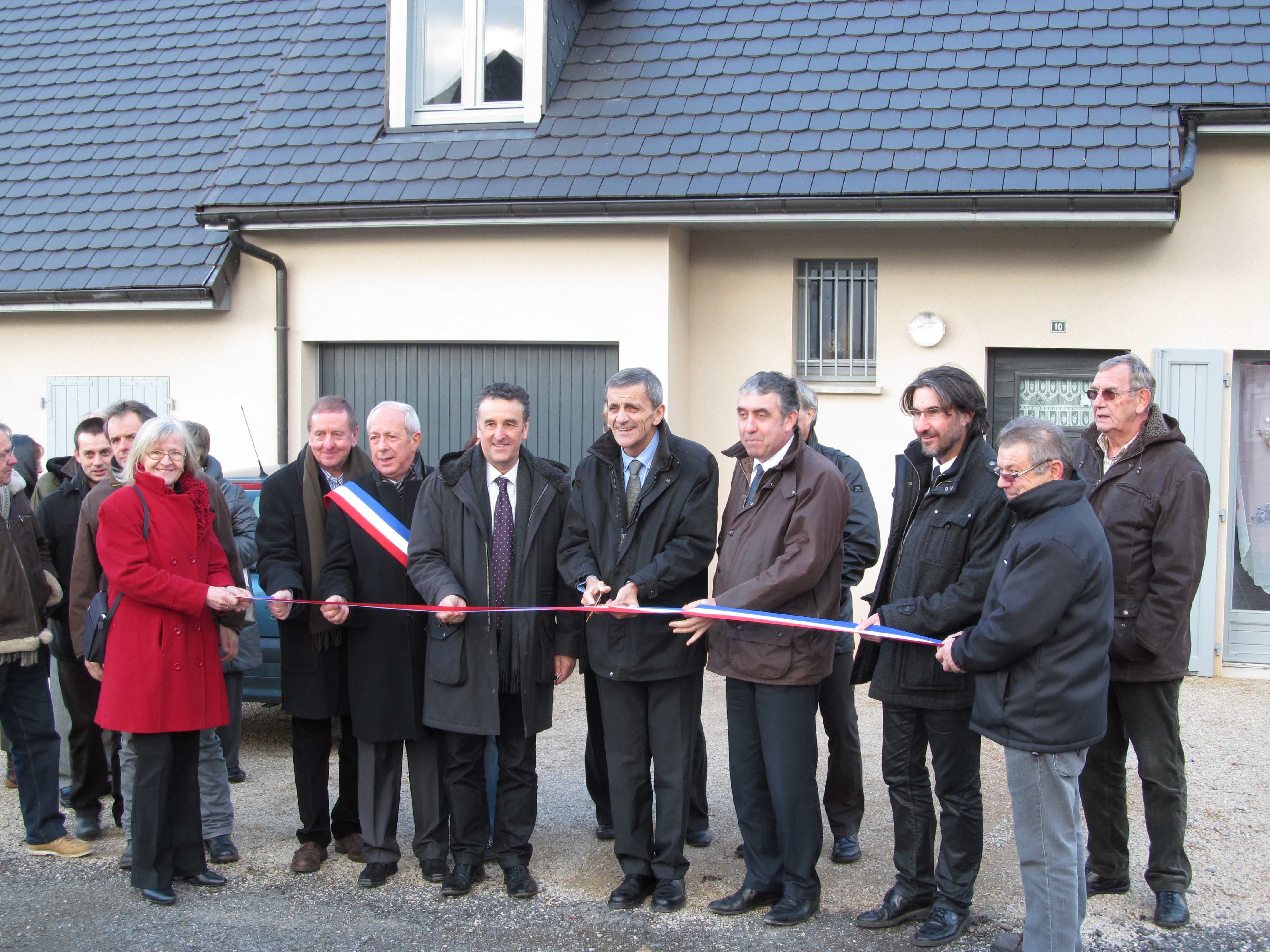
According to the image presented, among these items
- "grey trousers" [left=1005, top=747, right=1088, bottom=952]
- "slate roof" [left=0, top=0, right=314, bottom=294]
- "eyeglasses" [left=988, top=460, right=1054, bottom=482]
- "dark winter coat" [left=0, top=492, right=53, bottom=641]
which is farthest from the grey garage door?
"grey trousers" [left=1005, top=747, right=1088, bottom=952]

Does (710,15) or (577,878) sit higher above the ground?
(710,15)

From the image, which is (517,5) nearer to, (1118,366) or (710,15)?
(710,15)

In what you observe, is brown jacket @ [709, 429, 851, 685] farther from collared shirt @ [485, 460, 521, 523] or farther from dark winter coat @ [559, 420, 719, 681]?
collared shirt @ [485, 460, 521, 523]

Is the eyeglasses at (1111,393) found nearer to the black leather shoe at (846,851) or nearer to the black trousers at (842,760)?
the black trousers at (842,760)

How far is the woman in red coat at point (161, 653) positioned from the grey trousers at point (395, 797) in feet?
2.06

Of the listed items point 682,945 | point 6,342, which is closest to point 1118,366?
point 682,945

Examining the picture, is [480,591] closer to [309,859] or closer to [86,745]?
[309,859]

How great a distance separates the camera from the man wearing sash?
4891mm

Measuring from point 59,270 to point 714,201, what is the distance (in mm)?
5704

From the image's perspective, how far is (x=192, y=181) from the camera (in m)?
10.5

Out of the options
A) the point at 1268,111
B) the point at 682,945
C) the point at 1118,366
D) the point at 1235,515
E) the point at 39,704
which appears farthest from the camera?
the point at 1235,515

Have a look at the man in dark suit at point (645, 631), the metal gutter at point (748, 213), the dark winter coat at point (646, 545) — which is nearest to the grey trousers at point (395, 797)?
the man in dark suit at point (645, 631)

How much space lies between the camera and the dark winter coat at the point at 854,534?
522 centimetres

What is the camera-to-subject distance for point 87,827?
17.7ft
